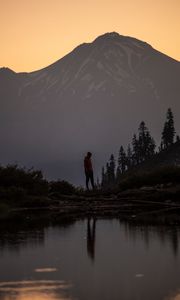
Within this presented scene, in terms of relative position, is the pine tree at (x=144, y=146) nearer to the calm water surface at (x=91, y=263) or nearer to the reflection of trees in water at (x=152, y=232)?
the reflection of trees in water at (x=152, y=232)

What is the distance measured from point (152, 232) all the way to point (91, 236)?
5.03 feet

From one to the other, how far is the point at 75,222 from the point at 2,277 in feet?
36.5

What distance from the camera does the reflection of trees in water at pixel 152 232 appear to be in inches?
669

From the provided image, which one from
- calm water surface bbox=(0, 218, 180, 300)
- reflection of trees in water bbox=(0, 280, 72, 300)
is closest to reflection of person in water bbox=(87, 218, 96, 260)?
calm water surface bbox=(0, 218, 180, 300)

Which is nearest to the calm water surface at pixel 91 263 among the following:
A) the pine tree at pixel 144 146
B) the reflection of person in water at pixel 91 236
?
the reflection of person in water at pixel 91 236

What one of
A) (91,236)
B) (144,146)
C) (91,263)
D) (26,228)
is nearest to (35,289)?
(91,263)

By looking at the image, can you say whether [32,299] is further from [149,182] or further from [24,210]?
[149,182]

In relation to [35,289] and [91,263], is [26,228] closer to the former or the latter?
[91,263]

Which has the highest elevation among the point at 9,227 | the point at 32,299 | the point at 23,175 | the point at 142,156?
the point at 142,156

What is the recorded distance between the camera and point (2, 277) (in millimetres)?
12844

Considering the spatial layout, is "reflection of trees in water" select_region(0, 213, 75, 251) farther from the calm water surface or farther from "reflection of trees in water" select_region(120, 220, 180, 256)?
"reflection of trees in water" select_region(120, 220, 180, 256)

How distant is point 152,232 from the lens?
19125mm

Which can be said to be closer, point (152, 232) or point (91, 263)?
point (91, 263)

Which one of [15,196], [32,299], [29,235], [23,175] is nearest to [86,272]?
[32,299]
